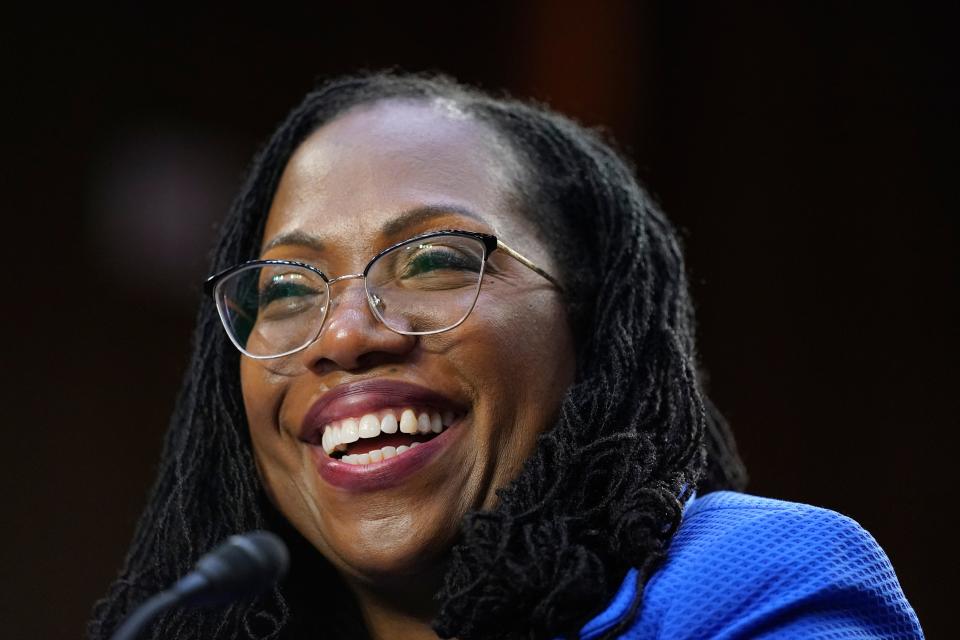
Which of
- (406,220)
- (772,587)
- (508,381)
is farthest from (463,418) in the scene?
(772,587)

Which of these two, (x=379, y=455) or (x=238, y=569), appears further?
(x=379, y=455)

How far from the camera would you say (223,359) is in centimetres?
186

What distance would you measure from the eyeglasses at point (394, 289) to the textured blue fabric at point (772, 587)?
1.57 feet

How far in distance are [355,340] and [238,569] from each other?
54 centimetres

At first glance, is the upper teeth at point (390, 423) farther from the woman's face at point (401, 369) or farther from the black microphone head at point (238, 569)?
the black microphone head at point (238, 569)

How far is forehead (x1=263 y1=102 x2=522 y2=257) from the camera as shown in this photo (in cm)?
166

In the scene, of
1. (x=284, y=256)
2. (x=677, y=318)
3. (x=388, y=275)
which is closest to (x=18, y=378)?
(x=284, y=256)

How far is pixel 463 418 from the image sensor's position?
1.55 meters

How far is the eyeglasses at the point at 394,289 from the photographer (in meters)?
1.57

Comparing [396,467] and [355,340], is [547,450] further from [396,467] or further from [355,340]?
[355,340]

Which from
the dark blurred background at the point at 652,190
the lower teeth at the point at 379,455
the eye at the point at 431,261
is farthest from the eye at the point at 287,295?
the dark blurred background at the point at 652,190

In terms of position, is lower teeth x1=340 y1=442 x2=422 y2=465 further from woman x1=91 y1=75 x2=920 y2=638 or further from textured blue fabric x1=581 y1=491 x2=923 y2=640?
textured blue fabric x1=581 y1=491 x2=923 y2=640

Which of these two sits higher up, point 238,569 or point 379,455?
point 238,569

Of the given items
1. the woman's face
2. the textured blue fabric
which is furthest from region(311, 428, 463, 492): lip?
the textured blue fabric
